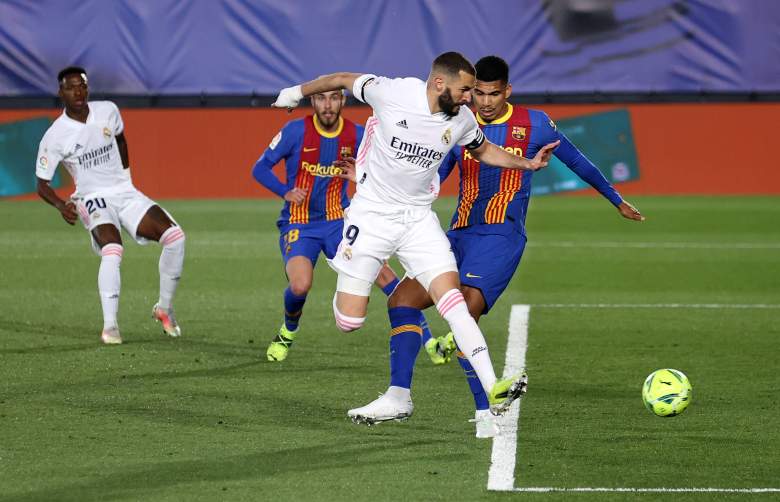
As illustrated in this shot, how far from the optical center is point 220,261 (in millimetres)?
14891

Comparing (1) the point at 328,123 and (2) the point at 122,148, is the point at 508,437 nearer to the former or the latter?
(1) the point at 328,123

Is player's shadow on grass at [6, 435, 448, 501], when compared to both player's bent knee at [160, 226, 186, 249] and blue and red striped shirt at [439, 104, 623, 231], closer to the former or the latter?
blue and red striped shirt at [439, 104, 623, 231]

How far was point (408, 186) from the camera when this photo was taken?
6785 mm

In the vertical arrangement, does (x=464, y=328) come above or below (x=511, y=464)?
above

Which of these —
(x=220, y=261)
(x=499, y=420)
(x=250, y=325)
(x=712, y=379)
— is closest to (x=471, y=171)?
(x=499, y=420)

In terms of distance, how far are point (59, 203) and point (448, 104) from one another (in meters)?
4.33

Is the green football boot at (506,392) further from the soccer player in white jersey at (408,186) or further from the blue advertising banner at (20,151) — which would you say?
the blue advertising banner at (20,151)

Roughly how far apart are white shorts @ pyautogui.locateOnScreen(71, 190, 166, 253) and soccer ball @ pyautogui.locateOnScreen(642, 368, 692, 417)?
184 inches

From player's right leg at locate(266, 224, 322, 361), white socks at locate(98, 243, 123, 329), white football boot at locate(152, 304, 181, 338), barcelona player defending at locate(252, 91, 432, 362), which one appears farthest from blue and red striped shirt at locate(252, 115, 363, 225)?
white socks at locate(98, 243, 123, 329)

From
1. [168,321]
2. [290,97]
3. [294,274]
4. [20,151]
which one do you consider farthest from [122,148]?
[20,151]

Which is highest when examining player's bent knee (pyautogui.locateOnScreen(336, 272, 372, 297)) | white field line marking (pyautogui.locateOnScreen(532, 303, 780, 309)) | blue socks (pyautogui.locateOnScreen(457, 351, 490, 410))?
white field line marking (pyautogui.locateOnScreen(532, 303, 780, 309))

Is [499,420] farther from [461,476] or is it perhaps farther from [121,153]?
[121,153]

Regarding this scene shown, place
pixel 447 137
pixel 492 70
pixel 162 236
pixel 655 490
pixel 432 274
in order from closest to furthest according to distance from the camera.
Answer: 1. pixel 655 490
2. pixel 447 137
3. pixel 432 274
4. pixel 492 70
5. pixel 162 236

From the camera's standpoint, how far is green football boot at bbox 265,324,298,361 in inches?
354
